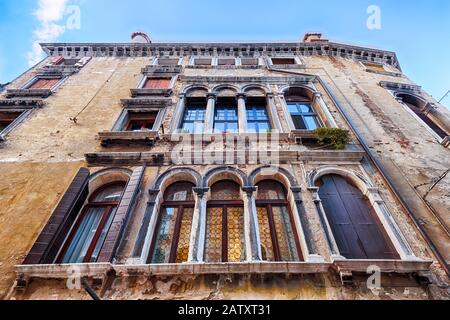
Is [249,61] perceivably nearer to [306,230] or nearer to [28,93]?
[28,93]

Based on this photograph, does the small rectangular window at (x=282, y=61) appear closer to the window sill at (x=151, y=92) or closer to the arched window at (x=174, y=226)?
Result: the window sill at (x=151, y=92)

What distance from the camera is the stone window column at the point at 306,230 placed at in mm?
4504

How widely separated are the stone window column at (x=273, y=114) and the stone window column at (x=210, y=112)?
186 centimetres

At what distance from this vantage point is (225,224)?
5398 millimetres

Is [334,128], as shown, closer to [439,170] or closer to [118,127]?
[439,170]

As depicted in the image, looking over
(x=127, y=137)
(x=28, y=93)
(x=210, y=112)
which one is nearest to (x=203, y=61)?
(x=210, y=112)

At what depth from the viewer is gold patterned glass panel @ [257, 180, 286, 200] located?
6.01 m

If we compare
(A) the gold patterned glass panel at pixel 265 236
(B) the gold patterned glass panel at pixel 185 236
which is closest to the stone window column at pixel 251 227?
(A) the gold patterned glass panel at pixel 265 236

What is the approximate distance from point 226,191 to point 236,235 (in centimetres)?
123

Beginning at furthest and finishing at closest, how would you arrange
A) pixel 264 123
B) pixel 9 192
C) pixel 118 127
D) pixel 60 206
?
pixel 264 123 < pixel 118 127 < pixel 9 192 < pixel 60 206

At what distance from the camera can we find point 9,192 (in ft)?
19.0

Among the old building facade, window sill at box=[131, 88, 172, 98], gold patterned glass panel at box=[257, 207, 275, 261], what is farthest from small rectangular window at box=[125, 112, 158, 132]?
gold patterned glass panel at box=[257, 207, 275, 261]

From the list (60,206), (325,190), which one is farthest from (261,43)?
(60,206)

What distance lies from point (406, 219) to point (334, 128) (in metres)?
2.84
